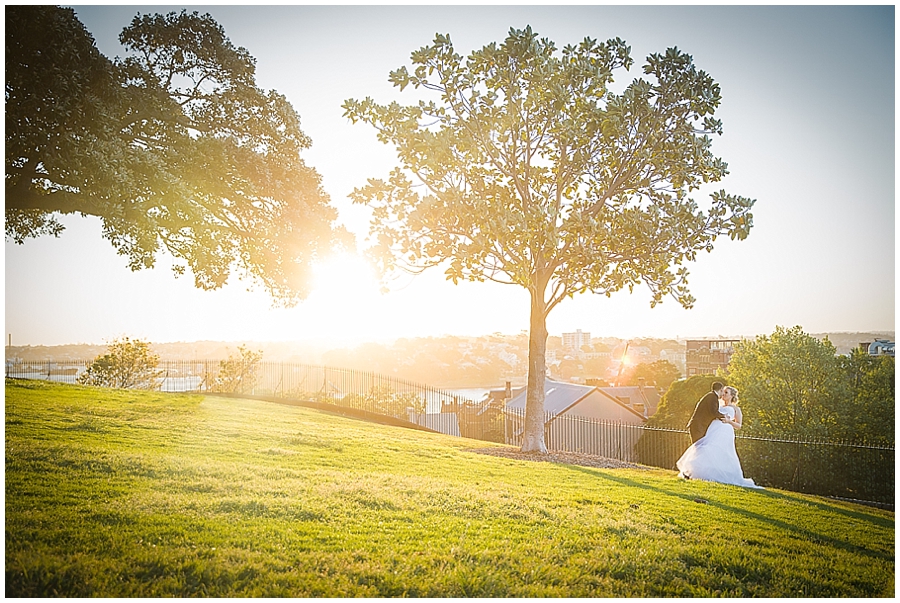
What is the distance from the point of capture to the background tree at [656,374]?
20844 mm

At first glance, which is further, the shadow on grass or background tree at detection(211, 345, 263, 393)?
background tree at detection(211, 345, 263, 393)

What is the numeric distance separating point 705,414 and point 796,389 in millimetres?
10597

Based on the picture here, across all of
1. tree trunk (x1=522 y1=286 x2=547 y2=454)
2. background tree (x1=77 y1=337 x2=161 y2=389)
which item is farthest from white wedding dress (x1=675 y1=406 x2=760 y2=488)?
background tree (x1=77 y1=337 x2=161 y2=389)

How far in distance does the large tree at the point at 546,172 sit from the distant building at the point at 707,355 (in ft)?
27.6

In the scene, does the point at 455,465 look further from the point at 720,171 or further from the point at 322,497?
the point at 720,171

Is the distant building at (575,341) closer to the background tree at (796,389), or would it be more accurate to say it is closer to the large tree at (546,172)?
the large tree at (546,172)

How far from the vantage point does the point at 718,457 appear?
788cm

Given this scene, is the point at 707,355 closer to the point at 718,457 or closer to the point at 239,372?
the point at 718,457

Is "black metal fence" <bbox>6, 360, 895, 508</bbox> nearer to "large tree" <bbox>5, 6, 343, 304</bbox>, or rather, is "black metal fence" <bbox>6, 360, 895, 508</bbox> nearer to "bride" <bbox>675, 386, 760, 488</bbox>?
"large tree" <bbox>5, 6, 343, 304</bbox>

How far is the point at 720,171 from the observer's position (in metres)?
8.72

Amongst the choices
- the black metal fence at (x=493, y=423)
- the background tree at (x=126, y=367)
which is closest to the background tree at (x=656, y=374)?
the black metal fence at (x=493, y=423)

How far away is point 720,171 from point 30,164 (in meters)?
8.86

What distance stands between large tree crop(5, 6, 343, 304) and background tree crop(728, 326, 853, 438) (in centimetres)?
1243

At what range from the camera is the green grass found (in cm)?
422
